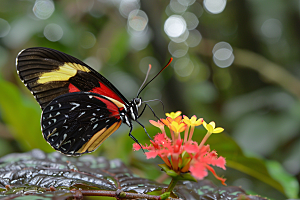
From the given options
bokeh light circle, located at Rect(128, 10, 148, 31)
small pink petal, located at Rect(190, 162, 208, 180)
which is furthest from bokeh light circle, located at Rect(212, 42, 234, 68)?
Answer: small pink petal, located at Rect(190, 162, 208, 180)

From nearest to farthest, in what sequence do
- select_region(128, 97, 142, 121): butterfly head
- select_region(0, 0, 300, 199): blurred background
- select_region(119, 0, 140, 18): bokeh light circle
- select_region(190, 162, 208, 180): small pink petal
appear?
select_region(190, 162, 208, 180): small pink petal < select_region(128, 97, 142, 121): butterfly head < select_region(0, 0, 300, 199): blurred background < select_region(119, 0, 140, 18): bokeh light circle

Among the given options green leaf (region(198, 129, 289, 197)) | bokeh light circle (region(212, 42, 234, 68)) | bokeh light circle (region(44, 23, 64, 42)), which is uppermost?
bokeh light circle (region(212, 42, 234, 68))

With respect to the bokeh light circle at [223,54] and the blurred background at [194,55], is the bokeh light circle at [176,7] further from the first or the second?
the bokeh light circle at [223,54]

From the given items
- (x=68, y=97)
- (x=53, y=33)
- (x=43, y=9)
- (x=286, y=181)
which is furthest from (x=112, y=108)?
(x=43, y=9)

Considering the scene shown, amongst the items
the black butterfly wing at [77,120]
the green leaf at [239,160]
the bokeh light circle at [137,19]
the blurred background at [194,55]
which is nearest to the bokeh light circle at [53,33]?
the blurred background at [194,55]

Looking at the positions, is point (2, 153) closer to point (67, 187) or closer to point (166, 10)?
point (67, 187)

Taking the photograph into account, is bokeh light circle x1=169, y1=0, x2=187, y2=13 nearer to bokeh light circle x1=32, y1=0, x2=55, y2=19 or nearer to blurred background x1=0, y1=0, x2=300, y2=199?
blurred background x1=0, y1=0, x2=300, y2=199

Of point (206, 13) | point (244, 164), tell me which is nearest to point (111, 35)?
point (206, 13)
